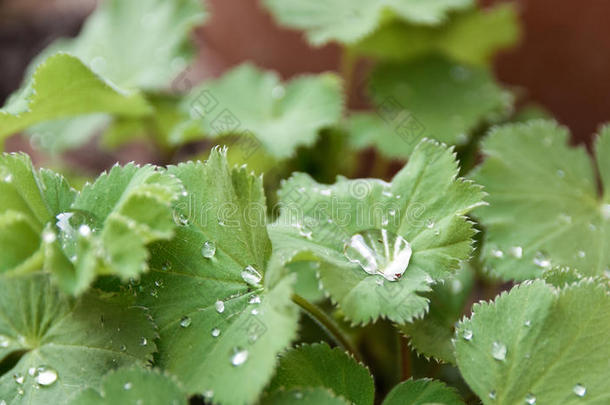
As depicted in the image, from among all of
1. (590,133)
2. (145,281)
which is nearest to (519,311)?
(145,281)

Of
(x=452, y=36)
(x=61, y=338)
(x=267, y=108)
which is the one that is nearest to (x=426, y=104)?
(x=452, y=36)

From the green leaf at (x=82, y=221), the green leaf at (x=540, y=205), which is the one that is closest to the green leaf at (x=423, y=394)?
the green leaf at (x=540, y=205)

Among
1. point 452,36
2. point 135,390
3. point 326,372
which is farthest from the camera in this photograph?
point 452,36

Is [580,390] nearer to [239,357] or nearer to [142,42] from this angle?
[239,357]

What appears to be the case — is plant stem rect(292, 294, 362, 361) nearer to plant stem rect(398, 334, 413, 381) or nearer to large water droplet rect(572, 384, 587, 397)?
plant stem rect(398, 334, 413, 381)

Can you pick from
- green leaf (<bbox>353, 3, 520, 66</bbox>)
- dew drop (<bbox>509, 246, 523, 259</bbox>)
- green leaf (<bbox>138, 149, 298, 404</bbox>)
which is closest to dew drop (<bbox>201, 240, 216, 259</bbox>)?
green leaf (<bbox>138, 149, 298, 404</bbox>)

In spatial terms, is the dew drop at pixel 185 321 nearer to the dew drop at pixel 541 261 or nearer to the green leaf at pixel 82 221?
the green leaf at pixel 82 221

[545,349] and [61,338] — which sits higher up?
[61,338]

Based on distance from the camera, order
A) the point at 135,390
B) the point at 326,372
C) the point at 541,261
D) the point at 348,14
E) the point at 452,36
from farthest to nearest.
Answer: the point at 452,36
the point at 348,14
the point at 541,261
the point at 326,372
the point at 135,390
